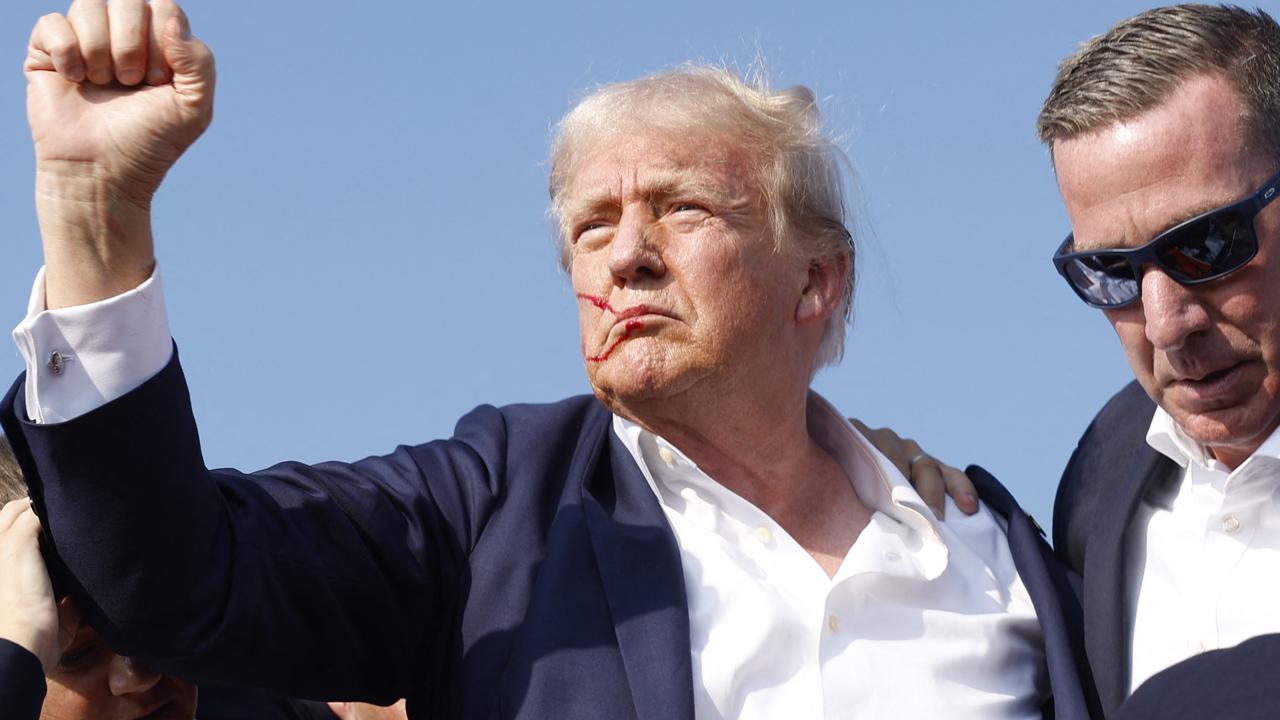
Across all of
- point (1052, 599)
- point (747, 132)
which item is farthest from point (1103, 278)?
point (747, 132)

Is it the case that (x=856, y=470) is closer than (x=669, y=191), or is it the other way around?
(x=669, y=191)

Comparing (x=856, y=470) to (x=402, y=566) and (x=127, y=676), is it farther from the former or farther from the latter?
(x=127, y=676)

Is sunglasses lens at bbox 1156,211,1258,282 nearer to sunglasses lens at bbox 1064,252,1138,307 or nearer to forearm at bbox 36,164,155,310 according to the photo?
sunglasses lens at bbox 1064,252,1138,307

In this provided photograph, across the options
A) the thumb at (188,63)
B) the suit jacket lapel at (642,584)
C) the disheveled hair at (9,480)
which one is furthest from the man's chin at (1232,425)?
the disheveled hair at (9,480)

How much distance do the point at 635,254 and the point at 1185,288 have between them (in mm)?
1234

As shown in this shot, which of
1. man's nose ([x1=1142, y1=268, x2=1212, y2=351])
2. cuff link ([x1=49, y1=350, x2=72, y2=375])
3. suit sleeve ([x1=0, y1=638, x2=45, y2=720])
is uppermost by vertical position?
cuff link ([x1=49, y1=350, x2=72, y2=375])

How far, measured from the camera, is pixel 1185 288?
4000mm

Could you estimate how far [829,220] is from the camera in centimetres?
484

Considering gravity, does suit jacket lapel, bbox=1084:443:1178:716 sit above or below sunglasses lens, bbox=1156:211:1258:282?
below

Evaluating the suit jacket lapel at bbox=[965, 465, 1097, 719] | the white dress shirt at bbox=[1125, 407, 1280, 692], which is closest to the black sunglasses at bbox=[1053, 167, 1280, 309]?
the white dress shirt at bbox=[1125, 407, 1280, 692]

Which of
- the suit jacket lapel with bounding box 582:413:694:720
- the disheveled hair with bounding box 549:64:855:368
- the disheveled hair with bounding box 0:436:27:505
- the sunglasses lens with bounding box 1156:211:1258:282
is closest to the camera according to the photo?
the suit jacket lapel with bounding box 582:413:694:720

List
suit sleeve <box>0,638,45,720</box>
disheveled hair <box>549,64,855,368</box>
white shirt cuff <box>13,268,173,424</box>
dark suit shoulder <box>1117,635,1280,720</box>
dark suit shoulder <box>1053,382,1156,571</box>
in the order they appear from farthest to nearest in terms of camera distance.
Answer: disheveled hair <box>549,64,855,368</box>, dark suit shoulder <box>1053,382,1156,571</box>, white shirt cuff <box>13,268,173,424</box>, suit sleeve <box>0,638,45,720</box>, dark suit shoulder <box>1117,635,1280,720</box>

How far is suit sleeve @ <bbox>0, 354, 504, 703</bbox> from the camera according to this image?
3.43 metres

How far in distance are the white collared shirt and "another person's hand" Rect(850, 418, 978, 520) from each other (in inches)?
2.4
